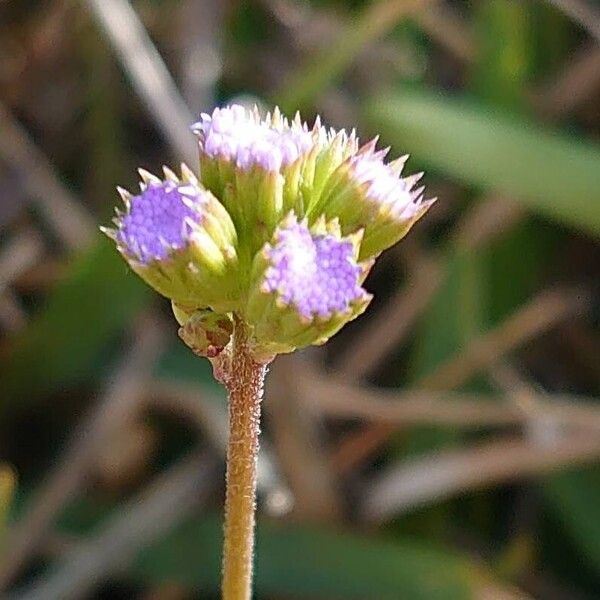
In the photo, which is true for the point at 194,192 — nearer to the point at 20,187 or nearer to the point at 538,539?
the point at 538,539

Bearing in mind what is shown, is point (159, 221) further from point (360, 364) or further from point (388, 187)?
point (360, 364)

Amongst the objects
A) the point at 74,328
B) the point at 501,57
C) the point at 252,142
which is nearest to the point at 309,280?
the point at 252,142

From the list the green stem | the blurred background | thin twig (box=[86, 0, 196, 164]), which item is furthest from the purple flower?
thin twig (box=[86, 0, 196, 164])

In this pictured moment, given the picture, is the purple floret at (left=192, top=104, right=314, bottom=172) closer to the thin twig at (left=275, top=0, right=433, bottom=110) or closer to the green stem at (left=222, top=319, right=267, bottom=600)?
the green stem at (left=222, top=319, right=267, bottom=600)

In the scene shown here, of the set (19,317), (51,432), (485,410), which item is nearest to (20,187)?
(19,317)

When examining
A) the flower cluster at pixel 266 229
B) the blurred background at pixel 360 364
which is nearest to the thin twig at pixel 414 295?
the blurred background at pixel 360 364

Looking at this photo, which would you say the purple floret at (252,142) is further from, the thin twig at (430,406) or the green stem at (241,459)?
the thin twig at (430,406)
